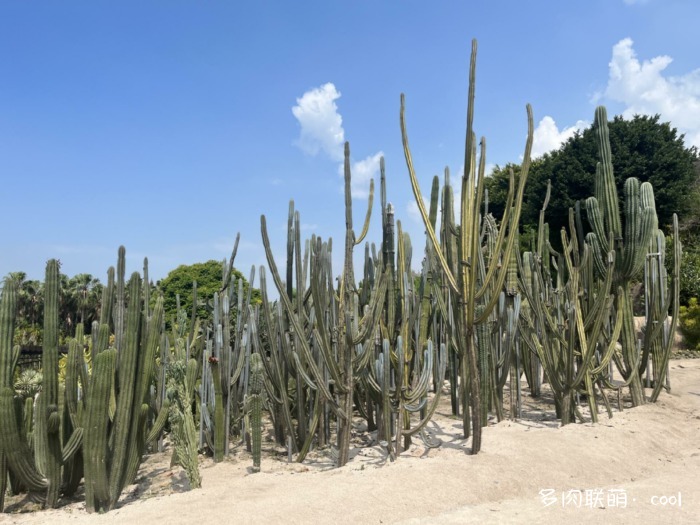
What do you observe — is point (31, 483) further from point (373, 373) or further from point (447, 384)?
point (447, 384)

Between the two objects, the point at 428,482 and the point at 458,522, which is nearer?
the point at 458,522

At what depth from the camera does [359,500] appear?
128 inches

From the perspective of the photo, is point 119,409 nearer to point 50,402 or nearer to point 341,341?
point 50,402

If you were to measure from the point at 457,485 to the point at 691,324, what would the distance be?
10.8 m

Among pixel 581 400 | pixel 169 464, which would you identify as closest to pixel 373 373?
pixel 169 464

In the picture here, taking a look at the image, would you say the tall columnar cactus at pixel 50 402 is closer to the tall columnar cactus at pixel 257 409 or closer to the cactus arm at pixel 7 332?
the cactus arm at pixel 7 332

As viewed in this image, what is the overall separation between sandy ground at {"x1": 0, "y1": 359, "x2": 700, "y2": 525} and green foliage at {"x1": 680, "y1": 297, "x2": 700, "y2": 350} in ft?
26.5

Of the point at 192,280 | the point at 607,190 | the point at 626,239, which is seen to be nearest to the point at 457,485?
the point at 626,239

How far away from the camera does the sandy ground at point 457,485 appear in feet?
10.2

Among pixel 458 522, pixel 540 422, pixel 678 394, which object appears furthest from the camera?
pixel 678 394

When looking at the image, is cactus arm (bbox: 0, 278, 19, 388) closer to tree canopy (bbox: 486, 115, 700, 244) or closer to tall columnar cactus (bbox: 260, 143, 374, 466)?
tall columnar cactus (bbox: 260, 143, 374, 466)

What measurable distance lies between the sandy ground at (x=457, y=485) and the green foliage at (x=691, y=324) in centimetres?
809

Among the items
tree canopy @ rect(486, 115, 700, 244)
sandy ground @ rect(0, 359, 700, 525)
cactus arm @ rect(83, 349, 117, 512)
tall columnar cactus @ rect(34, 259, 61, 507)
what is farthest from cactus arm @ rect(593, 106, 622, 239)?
tree canopy @ rect(486, 115, 700, 244)

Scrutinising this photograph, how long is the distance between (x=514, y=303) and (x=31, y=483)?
13.8 feet
